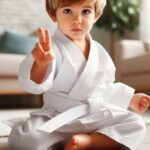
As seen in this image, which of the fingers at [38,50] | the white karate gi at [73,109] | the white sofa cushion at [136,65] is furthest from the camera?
the white sofa cushion at [136,65]

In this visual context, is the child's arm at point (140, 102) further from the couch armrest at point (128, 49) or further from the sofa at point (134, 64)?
the couch armrest at point (128, 49)

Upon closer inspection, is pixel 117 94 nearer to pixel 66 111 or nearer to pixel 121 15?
pixel 66 111

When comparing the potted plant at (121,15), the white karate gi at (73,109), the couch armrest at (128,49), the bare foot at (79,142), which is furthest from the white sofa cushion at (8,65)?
the bare foot at (79,142)

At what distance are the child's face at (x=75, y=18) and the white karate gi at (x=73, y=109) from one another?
0.11 feet

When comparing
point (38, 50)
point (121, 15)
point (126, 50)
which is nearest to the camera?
point (38, 50)

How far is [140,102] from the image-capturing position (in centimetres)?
102

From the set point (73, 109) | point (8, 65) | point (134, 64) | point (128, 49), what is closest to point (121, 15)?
point (128, 49)

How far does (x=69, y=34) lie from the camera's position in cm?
96

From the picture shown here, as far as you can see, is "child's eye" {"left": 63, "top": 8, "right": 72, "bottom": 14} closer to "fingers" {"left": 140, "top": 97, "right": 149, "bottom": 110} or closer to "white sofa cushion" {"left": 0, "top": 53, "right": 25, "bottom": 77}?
"fingers" {"left": 140, "top": 97, "right": 149, "bottom": 110}

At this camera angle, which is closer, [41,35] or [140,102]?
[41,35]

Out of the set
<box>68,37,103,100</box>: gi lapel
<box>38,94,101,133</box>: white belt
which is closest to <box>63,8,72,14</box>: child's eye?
<box>68,37,103,100</box>: gi lapel

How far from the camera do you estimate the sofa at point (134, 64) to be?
2.72 meters

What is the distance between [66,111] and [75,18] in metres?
0.25

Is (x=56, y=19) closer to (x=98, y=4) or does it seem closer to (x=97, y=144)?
(x=98, y=4)
